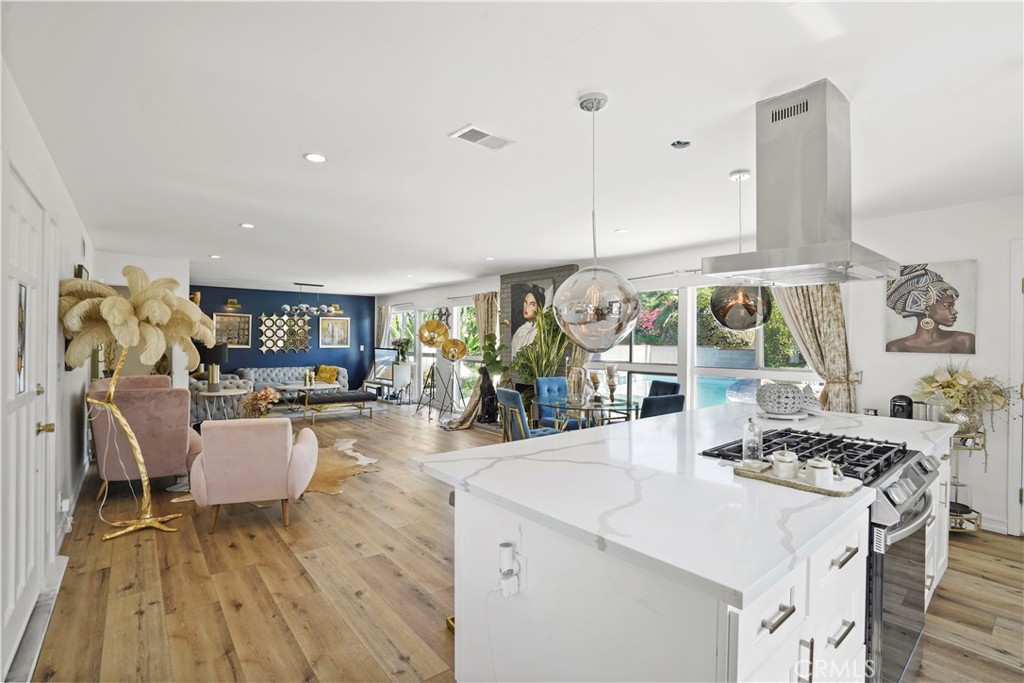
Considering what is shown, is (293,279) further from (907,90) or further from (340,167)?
(907,90)

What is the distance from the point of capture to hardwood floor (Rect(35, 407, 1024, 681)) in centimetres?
218

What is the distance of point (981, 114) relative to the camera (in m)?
2.35

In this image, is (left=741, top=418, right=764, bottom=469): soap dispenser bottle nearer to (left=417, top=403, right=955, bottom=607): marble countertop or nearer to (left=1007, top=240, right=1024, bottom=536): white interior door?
(left=417, top=403, right=955, bottom=607): marble countertop

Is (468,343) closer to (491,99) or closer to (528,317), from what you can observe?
(528,317)

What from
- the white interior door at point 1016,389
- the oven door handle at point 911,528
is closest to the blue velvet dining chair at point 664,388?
the white interior door at point 1016,389

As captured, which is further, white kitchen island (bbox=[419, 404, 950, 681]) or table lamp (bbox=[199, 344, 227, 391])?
table lamp (bbox=[199, 344, 227, 391])

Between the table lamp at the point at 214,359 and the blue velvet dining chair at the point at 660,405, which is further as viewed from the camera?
the table lamp at the point at 214,359

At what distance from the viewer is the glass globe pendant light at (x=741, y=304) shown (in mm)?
3258

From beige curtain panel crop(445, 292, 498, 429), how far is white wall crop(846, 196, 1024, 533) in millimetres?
5066

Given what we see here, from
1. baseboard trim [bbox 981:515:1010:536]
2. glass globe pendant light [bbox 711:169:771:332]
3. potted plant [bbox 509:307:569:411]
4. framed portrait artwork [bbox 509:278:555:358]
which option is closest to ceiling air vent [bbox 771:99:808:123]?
glass globe pendant light [bbox 711:169:771:332]

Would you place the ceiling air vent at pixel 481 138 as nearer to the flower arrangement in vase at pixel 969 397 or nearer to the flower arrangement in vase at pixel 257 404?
the flower arrangement in vase at pixel 969 397

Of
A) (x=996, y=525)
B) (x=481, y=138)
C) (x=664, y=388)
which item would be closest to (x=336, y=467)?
(x=664, y=388)

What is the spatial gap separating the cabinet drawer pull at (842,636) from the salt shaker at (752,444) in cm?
56

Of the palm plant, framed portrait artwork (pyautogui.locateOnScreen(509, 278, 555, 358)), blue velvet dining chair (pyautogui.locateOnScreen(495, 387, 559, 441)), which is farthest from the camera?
framed portrait artwork (pyautogui.locateOnScreen(509, 278, 555, 358))
